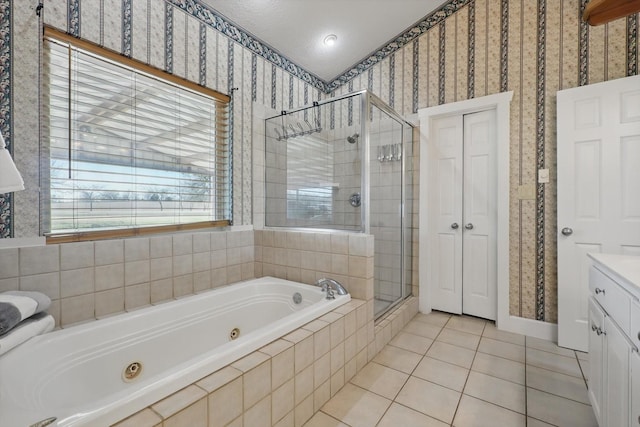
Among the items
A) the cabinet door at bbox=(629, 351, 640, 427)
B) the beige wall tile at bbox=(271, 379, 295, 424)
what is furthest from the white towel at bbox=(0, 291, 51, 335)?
the cabinet door at bbox=(629, 351, 640, 427)

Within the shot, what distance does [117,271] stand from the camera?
1722mm

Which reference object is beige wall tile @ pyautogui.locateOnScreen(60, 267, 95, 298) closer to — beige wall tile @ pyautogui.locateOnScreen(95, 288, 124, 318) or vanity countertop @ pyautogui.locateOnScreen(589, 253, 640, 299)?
beige wall tile @ pyautogui.locateOnScreen(95, 288, 124, 318)

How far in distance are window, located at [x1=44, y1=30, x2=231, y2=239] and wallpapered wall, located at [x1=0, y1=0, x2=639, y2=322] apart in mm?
90

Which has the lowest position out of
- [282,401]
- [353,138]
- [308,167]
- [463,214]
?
[282,401]

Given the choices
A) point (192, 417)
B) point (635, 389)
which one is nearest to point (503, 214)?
point (635, 389)

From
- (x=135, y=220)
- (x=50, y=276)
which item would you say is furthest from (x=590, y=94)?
(x=50, y=276)

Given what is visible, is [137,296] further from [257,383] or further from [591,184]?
[591,184]

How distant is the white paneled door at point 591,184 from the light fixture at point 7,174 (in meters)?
3.11

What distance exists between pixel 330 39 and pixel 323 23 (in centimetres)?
21

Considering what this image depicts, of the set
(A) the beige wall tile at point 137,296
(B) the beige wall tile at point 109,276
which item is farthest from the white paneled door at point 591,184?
(B) the beige wall tile at point 109,276

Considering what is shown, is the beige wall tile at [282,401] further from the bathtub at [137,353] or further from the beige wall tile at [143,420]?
the beige wall tile at [143,420]

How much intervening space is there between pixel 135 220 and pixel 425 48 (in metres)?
2.91

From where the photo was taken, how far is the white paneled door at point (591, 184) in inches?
77.3

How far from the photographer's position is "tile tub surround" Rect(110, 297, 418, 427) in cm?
96
